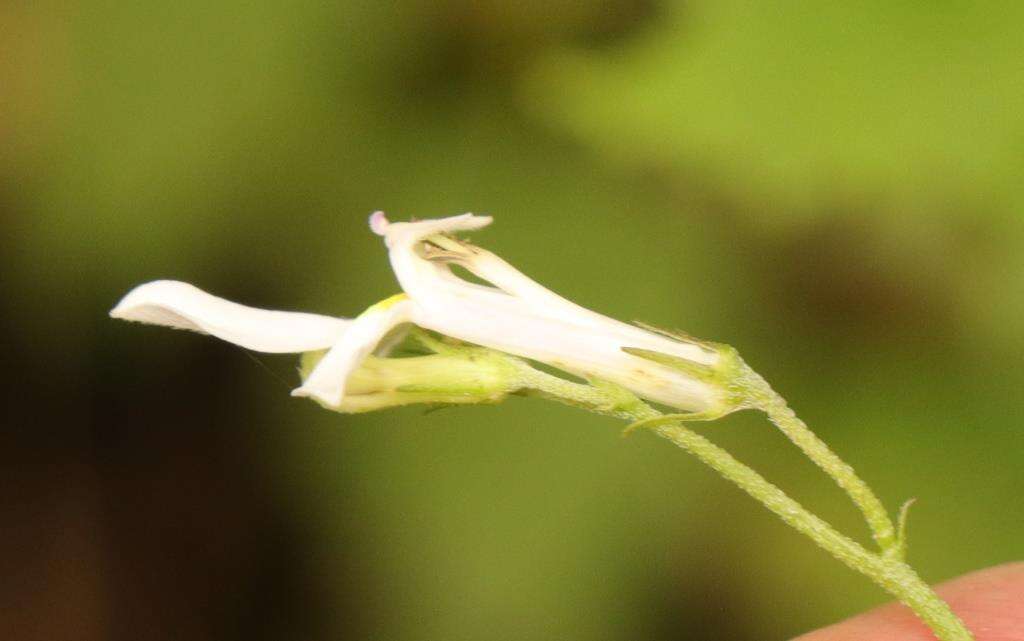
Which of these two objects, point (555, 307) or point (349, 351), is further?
point (555, 307)

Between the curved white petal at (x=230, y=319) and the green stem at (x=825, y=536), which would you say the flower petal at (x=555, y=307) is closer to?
the green stem at (x=825, y=536)

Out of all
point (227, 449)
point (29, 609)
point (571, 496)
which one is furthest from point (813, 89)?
point (29, 609)

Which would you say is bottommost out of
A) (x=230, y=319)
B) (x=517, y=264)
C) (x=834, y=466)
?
(x=230, y=319)

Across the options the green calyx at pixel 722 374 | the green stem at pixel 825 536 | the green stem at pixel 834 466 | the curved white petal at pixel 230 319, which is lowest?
the curved white petal at pixel 230 319

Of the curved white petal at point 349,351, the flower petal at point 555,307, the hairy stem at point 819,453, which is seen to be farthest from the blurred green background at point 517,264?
the curved white petal at point 349,351

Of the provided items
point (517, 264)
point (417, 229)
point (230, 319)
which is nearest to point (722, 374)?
point (417, 229)

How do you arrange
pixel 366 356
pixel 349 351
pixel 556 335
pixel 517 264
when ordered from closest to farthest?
pixel 349 351
pixel 366 356
pixel 556 335
pixel 517 264

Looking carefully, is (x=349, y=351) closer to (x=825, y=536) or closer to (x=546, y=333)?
(x=546, y=333)
